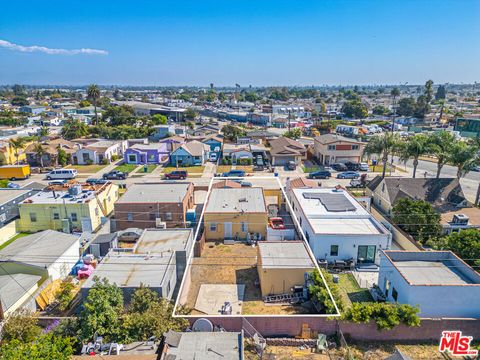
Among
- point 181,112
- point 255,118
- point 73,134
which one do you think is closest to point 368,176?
point 73,134

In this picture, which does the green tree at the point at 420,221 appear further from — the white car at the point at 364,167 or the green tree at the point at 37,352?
the white car at the point at 364,167

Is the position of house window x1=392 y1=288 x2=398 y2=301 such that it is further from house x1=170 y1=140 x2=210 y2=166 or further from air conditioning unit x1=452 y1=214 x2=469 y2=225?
house x1=170 y1=140 x2=210 y2=166

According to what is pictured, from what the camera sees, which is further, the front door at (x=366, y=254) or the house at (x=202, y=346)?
the front door at (x=366, y=254)

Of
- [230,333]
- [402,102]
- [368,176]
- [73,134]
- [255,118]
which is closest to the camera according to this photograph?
[230,333]

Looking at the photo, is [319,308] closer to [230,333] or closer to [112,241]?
[230,333]

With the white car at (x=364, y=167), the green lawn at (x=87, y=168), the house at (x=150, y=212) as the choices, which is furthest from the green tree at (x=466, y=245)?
the green lawn at (x=87, y=168)

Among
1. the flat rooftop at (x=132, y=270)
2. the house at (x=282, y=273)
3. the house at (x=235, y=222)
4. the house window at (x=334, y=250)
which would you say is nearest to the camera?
the flat rooftop at (x=132, y=270)

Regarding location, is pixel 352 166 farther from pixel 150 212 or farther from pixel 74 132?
pixel 74 132
